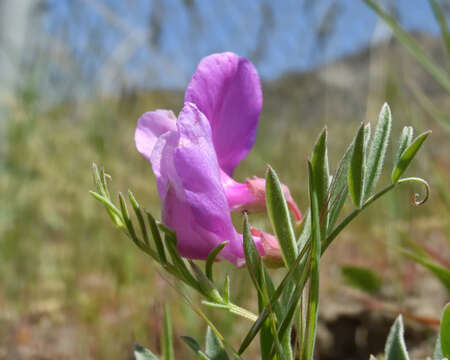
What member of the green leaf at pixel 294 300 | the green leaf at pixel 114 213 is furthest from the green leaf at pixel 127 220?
the green leaf at pixel 294 300

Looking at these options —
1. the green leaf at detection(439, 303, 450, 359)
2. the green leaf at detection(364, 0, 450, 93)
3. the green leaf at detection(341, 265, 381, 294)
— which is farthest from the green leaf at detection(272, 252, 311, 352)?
the green leaf at detection(341, 265, 381, 294)

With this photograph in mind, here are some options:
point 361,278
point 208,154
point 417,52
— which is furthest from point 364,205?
point 361,278

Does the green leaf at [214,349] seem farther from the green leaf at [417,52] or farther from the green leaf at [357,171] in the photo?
the green leaf at [417,52]

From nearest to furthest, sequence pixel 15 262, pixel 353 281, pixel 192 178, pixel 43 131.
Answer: pixel 192 178 < pixel 353 281 < pixel 15 262 < pixel 43 131

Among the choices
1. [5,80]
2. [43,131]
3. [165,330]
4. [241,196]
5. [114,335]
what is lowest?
[114,335]

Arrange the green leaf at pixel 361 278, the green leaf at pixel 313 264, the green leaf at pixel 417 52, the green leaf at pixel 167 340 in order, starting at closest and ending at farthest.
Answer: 1. the green leaf at pixel 313 264
2. the green leaf at pixel 167 340
3. the green leaf at pixel 417 52
4. the green leaf at pixel 361 278

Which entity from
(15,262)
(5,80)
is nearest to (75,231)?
(15,262)

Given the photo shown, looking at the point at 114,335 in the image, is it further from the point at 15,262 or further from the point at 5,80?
the point at 5,80
